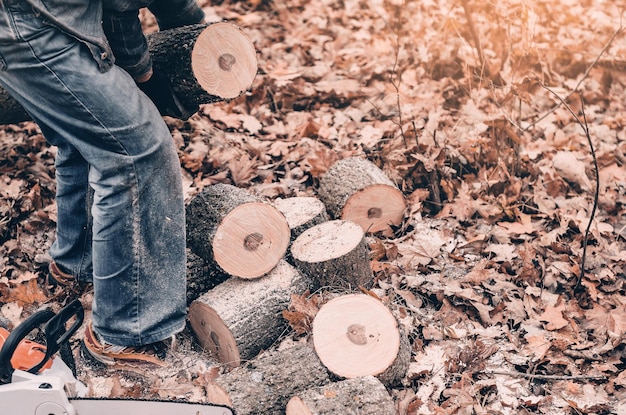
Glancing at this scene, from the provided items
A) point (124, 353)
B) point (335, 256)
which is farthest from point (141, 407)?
point (335, 256)

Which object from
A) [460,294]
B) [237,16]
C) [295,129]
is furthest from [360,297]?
[237,16]

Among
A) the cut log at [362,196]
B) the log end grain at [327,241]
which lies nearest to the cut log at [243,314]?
the log end grain at [327,241]

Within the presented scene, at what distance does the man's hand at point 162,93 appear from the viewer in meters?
2.66

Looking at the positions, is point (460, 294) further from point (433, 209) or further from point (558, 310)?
point (433, 209)

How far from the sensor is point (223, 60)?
2.67 meters

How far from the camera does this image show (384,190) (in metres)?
3.38

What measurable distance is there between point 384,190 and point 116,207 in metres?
1.56

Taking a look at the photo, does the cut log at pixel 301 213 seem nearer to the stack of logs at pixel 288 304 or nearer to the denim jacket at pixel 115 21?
the stack of logs at pixel 288 304

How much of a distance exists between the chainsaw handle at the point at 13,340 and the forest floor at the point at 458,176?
66cm

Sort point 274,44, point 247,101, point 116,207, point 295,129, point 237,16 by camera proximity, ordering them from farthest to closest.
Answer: point 237,16, point 274,44, point 247,101, point 295,129, point 116,207

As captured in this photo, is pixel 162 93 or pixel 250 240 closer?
pixel 162 93

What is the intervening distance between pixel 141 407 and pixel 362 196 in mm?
1686

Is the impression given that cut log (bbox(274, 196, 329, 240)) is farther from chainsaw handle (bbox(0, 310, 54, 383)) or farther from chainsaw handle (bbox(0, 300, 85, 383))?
chainsaw handle (bbox(0, 310, 54, 383))

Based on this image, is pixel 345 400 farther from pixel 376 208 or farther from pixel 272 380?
pixel 376 208
